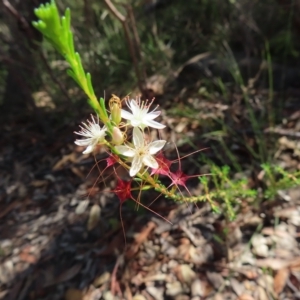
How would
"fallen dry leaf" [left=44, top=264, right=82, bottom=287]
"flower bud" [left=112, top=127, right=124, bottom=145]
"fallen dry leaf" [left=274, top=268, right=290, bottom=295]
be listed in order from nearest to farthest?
"flower bud" [left=112, top=127, right=124, bottom=145] → "fallen dry leaf" [left=274, top=268, right=290, bottom=295] → "fallen dry leaf" [left=44, top=264, right=82, bottom=287]

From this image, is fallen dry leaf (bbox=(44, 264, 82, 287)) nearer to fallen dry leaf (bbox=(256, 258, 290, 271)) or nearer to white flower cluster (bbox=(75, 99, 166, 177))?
fallen dry leaf (bbox=(256, 258, 290, 271))

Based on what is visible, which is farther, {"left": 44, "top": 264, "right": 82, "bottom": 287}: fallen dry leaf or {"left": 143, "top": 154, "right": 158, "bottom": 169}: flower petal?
{"left": 44, "top": 264, "right": 82, "bottom": 287}: fallen dry leaf

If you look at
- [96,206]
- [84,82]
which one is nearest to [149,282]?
[96,206]

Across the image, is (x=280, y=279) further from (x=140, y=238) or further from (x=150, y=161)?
(x=150, y=161)

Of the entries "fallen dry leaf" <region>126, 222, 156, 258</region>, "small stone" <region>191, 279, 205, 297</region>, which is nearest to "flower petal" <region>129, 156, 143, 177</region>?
"small stone" <region>191, 279, 205, 297</region>

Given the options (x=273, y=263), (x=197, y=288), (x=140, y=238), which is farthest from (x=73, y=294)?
(x=273, y=263)

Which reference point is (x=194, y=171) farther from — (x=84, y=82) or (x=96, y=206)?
(x=84, y=82)

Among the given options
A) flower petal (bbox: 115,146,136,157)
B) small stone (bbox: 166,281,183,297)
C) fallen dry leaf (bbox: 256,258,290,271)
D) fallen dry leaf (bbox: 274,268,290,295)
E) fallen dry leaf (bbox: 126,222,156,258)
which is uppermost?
flower petal (bbox: 115,146,136,157)

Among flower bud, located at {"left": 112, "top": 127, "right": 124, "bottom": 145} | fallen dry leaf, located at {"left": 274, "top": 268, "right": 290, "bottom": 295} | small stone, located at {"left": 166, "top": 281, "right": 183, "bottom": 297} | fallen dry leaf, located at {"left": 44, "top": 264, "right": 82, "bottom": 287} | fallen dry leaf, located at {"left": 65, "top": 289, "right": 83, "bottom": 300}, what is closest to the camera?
flower bud, located at {"left": 112, "top": 127, "right": 124, "bottom": 145}
